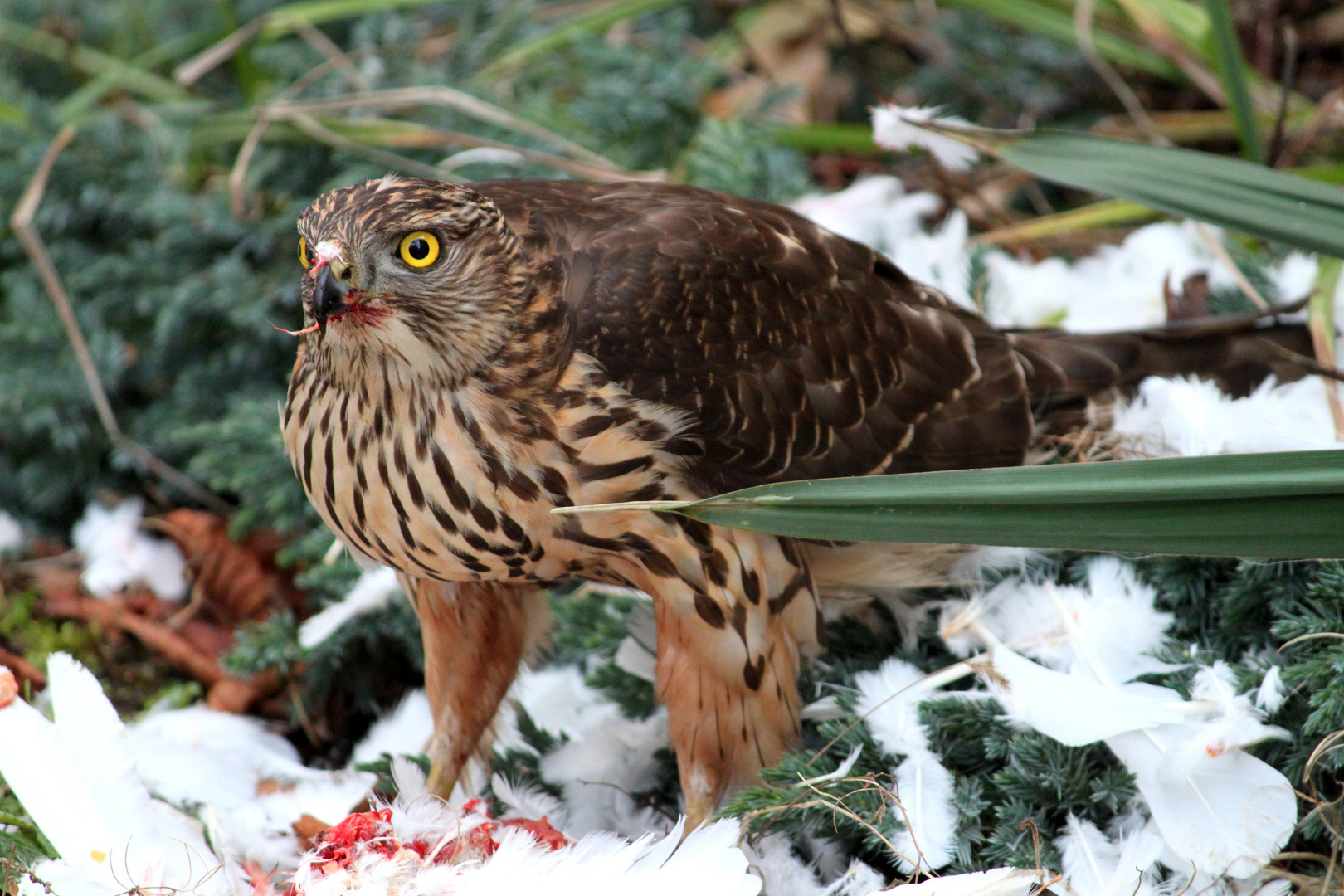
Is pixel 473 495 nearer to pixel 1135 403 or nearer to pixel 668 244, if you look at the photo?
pixel 668 244

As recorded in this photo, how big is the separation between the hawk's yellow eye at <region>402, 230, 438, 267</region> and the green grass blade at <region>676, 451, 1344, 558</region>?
0.54 metres

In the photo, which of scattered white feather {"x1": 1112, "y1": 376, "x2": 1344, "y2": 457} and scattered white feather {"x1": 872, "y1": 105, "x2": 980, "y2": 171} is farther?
scattered white feather {"x1": 872, "y1": 105, "x2": 980, "y2": 171}

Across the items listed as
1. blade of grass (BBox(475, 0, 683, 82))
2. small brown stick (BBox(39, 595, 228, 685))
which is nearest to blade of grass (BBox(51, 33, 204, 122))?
blade of grass (BBox(475, 0, 683, 82))

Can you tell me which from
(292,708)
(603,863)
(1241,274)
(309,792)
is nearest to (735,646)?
(603,863)

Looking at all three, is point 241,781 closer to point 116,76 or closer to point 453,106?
point 453,106

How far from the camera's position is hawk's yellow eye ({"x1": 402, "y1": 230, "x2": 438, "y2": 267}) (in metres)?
1.75

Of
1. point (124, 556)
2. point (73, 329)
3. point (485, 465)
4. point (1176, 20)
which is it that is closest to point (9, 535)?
point (124, 556)

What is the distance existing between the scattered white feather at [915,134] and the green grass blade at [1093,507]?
110 cm

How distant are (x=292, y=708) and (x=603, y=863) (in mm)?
1271

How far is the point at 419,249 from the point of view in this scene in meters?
1.77

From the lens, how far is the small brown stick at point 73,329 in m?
3.06

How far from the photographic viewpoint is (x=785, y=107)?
4.15m

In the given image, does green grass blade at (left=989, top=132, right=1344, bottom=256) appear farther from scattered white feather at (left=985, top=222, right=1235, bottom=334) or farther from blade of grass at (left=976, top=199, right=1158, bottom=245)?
blade of grass at (left=976, top=199, right=1158, bottom=245)

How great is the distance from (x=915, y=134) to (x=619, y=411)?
113cm
